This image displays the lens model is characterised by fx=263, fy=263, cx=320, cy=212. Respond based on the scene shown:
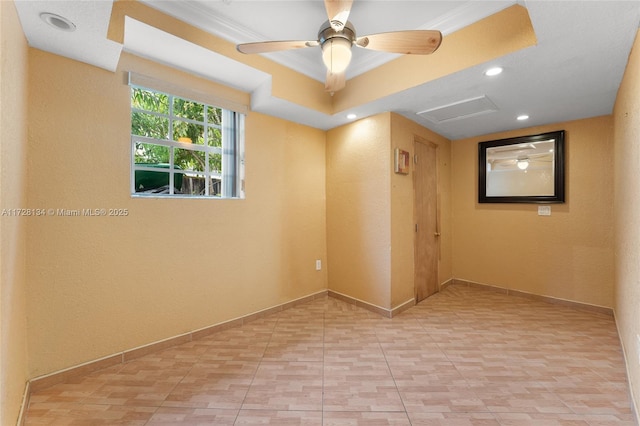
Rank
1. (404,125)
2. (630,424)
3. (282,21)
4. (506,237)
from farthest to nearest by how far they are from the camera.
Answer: (506,237) → (404,125) → (282,21) → (630,424)

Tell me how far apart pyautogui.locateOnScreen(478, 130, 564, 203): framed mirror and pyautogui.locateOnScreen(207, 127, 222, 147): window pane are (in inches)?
139

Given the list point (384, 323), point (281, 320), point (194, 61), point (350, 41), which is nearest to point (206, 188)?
point (194, 61)

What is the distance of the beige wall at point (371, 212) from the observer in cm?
292

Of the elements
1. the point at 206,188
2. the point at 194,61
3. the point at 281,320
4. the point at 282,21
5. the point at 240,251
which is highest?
the point at 282,21

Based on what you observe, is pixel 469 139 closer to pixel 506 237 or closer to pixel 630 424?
pixel 506 237

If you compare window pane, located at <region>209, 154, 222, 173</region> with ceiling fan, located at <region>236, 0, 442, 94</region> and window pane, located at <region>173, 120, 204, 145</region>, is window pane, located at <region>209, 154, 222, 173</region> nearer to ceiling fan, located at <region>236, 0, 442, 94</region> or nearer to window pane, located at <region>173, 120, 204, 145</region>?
window pane, located at <region>173, 120, 204, 145</region>

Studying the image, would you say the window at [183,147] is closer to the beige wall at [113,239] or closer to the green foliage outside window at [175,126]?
the green foliage outside window at [175,126]

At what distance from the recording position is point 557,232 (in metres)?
3.19

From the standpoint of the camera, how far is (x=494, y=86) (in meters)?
2.27

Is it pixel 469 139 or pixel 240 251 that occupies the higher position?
pixel 469 139

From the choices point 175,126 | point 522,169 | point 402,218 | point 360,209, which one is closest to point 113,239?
point 175,126

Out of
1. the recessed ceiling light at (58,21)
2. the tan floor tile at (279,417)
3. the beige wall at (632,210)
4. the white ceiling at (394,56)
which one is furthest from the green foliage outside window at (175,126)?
the beige wall at (632,210)

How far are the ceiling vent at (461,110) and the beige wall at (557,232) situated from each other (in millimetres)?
1045

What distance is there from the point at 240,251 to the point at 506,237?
11.4 feet
